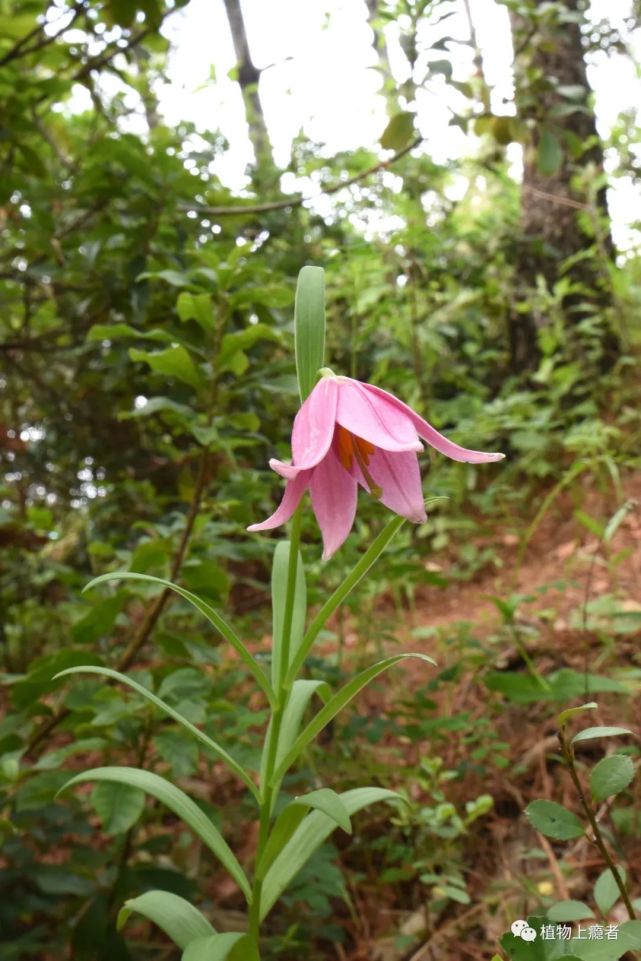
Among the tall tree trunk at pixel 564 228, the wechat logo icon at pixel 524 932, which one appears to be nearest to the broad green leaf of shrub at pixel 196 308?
the wechat logo icon at pixel 524 932

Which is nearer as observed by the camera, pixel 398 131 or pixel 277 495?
pixel 398 131

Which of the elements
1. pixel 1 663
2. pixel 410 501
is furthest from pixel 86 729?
pixel 1 663

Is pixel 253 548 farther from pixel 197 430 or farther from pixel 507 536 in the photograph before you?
pixel 507 536


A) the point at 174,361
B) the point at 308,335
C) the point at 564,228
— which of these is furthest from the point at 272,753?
the point at 564,228

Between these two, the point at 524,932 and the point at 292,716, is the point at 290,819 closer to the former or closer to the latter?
the point at 292,716

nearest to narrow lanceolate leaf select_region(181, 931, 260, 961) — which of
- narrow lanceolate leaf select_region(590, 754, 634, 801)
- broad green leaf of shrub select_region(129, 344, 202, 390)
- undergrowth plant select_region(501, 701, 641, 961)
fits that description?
undergrowth plant select_region(501, 701, 641, 961)

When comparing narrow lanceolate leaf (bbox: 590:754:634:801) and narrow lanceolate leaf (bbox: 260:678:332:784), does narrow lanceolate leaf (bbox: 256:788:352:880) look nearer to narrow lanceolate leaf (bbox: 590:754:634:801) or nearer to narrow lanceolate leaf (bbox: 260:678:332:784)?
narrow lanceolate leaf (bbox: 260:678:332:784)
